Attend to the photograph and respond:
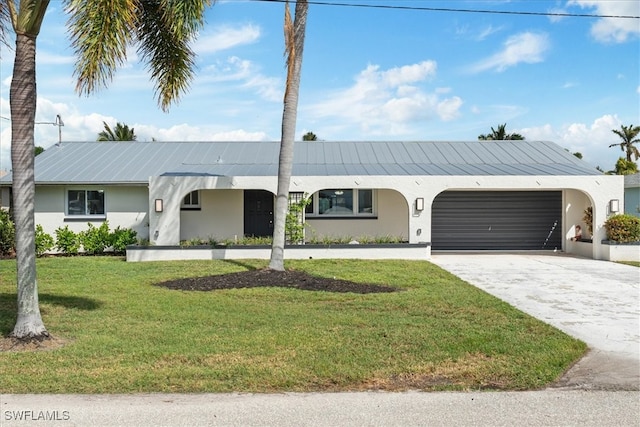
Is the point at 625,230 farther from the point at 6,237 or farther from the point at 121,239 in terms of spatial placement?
the point at 6,237

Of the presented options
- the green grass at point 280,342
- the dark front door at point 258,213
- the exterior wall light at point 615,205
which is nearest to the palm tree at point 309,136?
the dark front door at point 258,213

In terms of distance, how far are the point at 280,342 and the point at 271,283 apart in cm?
483

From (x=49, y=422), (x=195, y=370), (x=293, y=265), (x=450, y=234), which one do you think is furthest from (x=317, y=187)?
(x=49, y=422)

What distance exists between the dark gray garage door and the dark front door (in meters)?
5.86

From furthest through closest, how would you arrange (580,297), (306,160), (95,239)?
(306,160)
(95,239)
(580,297)

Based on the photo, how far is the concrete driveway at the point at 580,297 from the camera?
599 centimetres

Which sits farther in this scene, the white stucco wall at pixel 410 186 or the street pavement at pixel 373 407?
the white stucco wall at pixel 410 186

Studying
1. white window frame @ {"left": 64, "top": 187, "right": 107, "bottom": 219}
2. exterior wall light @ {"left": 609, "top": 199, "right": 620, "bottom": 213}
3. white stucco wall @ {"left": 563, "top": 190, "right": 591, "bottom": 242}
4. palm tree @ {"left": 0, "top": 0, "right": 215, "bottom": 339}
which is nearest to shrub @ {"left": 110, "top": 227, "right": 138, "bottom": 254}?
white window frame @ {"left": 64, "top": 187, "right": 107, "bottom": 219}

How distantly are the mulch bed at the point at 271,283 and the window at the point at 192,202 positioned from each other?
24.3 feet

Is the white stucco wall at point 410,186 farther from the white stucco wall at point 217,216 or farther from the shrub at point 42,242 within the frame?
the shrub at point 42,242

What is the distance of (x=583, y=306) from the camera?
962 centimetres

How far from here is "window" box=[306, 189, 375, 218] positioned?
1945cm

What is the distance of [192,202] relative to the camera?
19.6 meters

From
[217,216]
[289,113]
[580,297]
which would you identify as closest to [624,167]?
[217,216]
